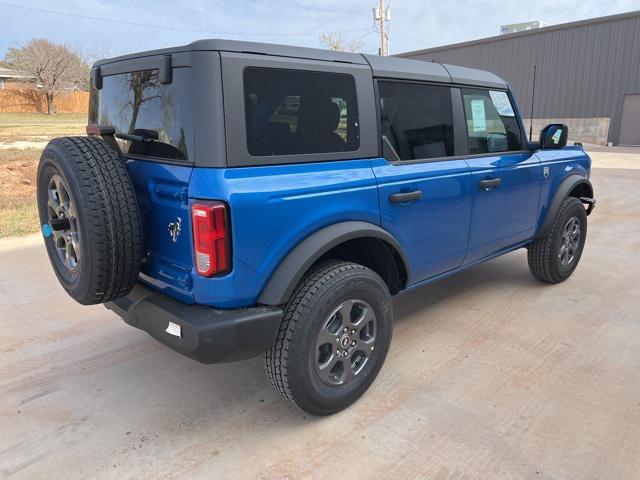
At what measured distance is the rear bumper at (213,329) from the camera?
7.23 feet

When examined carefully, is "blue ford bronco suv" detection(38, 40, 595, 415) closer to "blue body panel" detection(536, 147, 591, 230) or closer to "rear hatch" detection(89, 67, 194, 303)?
"rear hatch" detection(89, 67, 194, 303)

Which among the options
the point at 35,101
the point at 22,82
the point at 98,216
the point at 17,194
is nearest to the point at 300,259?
the point at 98,216

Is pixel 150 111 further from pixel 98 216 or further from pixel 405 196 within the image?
pixel 405 196

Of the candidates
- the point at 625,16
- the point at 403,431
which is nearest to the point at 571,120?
the point at 625,16

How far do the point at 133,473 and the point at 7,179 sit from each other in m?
8.55

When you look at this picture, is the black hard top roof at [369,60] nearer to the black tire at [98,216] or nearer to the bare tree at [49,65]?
the black tire at [98,216]

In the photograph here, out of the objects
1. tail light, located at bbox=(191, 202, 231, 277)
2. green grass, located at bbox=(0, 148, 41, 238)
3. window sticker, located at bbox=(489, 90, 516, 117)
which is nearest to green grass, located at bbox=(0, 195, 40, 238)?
green grass, located at bbox=(0, 148, 41, 238)

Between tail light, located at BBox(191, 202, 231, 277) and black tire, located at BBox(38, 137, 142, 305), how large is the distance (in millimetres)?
354

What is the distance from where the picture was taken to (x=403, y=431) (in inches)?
101

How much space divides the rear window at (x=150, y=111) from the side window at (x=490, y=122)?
6.79 feet

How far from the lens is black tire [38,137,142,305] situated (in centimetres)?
223

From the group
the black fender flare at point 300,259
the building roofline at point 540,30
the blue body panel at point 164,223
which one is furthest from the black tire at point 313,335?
the building roofline at point 540,30

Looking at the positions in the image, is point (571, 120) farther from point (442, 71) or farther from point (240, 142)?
point (240, 142)

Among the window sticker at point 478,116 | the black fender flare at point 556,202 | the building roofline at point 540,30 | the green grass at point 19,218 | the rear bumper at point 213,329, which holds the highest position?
the building roofline at point 540,30
